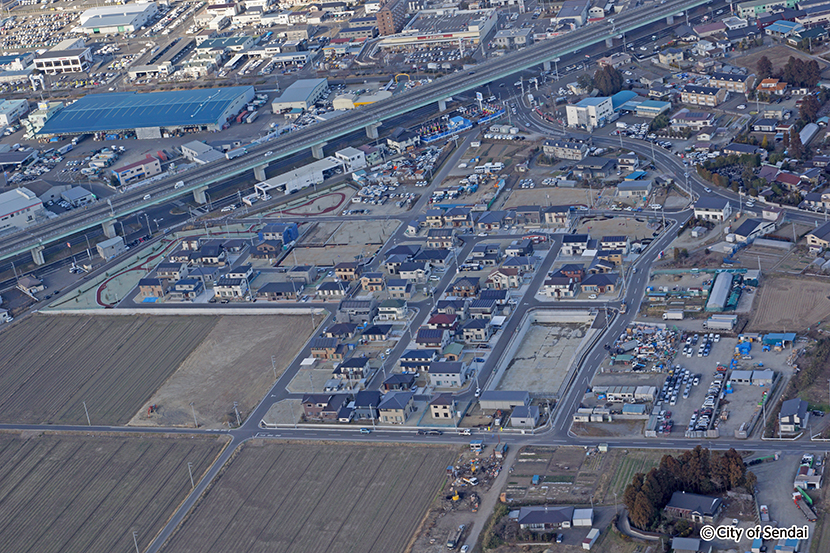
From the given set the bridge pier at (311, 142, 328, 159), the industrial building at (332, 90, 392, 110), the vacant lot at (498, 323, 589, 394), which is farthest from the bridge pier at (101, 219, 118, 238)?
the vacant lot at (498, 323, 589, 394)

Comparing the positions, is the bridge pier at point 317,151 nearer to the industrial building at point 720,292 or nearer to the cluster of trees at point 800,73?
the cluster of trees at point 800,73

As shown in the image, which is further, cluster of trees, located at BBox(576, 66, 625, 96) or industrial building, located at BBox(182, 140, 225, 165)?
cluster of trees, located at BBox(576, 66, 625, 96)

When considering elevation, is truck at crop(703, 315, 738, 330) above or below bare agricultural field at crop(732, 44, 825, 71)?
below

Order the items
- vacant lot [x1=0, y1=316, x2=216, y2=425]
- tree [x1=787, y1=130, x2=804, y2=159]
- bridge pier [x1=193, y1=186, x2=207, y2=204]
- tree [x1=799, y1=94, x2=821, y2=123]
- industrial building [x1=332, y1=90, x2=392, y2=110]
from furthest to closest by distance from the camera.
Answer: industrial building [x1=332, y1=90, x2=392, y2=110] < bridge pier [x1=193, y1=186, x2=207, y2=204] < tree [x1=799, y1=94, x2=821, y2=123] < tree [x1=787, y1=130, x2=804, y2=159] < vacant lot [x1=0, y1=316, x2=216, y2=425]

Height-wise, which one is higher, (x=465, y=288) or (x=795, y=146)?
(x=795, y=146)

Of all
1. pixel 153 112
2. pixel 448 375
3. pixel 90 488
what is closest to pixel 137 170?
pixel 153 112

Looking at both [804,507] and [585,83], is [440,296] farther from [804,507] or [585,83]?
[585,83]

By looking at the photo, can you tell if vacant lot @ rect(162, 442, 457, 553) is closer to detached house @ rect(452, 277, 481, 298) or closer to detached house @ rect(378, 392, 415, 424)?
detached house @ rect(378, 392, 415, 424)

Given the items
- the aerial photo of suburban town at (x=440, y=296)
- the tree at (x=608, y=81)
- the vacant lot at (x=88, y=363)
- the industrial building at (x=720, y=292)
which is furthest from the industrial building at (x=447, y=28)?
the industrial building at (x=720, y=292)
